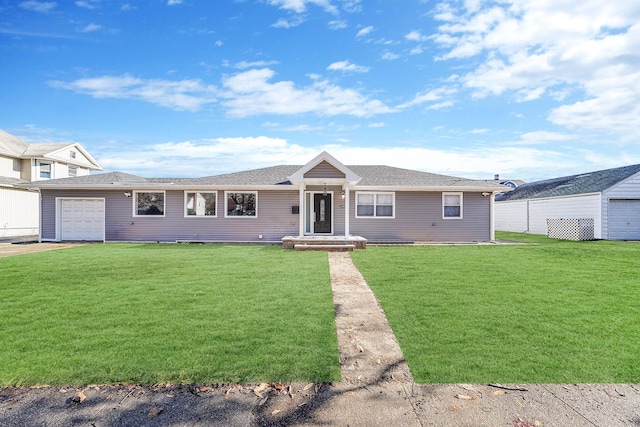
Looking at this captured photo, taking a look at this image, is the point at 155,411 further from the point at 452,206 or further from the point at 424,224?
the point at 452,206

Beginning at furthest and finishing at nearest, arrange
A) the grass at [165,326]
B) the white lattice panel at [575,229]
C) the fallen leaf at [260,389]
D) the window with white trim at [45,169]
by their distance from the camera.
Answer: the window with white trim at [45,169] < the white lattice panel at [575,229] < the grass at [165,326] < the fallen leaf at [260,389]

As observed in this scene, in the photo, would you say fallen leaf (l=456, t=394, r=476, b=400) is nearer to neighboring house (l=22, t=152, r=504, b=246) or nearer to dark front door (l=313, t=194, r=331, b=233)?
neighboring house (l=22, t=152, r=504, b=246)

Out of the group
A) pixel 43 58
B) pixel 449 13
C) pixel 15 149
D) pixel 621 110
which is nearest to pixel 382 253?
pixel 449 13

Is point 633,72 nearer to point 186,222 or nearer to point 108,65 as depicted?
point 186,222

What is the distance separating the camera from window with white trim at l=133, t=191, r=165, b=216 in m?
16.1

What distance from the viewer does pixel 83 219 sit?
16.5m

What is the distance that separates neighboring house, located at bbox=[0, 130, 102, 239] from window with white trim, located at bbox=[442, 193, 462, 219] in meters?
23.1

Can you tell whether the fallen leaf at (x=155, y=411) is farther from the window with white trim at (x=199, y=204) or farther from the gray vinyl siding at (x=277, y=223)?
the window with white trim at (x=199, y=204)

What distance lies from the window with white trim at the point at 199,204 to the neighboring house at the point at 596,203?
20.8m

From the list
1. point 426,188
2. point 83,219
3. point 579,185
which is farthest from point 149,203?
point 579,185

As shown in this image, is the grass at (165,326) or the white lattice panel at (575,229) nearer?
the grass at (165,326)

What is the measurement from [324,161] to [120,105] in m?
15.6

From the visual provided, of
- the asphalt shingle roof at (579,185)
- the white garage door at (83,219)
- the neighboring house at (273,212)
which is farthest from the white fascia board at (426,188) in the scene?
the white garage door at (83,219)

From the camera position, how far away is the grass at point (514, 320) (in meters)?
3.28
